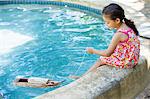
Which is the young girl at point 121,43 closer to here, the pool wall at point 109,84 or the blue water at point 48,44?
the pool wall at point 109,84

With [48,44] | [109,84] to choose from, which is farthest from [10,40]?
[109,84]

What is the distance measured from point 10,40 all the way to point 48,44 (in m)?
0.94

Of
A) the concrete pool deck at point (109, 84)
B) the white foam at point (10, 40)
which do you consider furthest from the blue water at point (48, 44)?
the concrete pool deck at point (109, 84)

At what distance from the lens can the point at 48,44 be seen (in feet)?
25.2

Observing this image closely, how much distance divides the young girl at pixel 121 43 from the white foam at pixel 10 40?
13.4 feet

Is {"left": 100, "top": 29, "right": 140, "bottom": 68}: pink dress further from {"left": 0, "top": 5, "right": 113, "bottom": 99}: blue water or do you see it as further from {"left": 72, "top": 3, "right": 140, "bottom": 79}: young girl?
{"left": 0, "top": 5, "right": 113, "bottom": 99}: blue water

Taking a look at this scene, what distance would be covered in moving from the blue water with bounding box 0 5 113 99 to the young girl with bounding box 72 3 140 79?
1880 millimetres

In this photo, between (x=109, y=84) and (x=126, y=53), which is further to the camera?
(x=126, y=53)

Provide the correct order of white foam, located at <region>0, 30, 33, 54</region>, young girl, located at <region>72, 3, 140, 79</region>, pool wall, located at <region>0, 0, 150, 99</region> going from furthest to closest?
1. white foam, located at <region>0, 30, 33, 54</region>
2. young girl, located at <region>72, 3, 140, 79</region>
3. pool wall, located at <region>0, 0, 150, 99</region>

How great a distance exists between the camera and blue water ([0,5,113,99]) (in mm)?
6223

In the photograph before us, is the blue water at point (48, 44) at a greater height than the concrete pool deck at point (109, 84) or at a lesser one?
lesser

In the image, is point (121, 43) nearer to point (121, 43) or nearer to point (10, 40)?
point (121, 43)

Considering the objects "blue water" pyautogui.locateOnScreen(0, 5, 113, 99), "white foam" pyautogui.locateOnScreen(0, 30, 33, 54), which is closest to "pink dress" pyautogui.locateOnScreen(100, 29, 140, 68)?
"blue water" pyautogui.locateOnScreen(0, 5, 113, 99)

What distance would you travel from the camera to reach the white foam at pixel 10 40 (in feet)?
24.9
